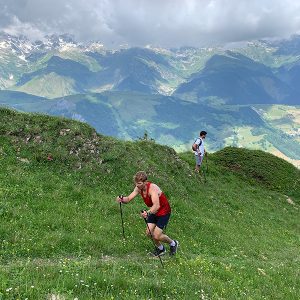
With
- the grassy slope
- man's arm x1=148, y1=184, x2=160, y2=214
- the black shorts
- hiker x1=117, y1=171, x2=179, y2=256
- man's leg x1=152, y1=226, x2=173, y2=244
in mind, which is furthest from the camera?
man's leg x1=152, y1=226, x2=173, y2=244

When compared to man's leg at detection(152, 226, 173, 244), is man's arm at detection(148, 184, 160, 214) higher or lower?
higher

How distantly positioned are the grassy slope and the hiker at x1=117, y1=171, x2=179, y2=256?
119cm

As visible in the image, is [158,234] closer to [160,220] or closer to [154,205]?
[160,220]

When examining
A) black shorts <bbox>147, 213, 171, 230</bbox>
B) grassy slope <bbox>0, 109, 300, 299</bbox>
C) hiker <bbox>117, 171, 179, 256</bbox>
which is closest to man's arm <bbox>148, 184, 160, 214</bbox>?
hiker <bbox>117, 171, 179, 256</bbox>

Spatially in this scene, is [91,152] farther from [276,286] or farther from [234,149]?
[234,149]

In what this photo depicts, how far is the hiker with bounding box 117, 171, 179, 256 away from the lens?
14.3m

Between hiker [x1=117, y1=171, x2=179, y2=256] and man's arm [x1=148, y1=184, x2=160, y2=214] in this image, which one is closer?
hiker [x1=117, y1=171, x2=179, y2=256]

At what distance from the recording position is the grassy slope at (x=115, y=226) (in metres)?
11.2

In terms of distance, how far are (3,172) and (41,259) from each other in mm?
9703

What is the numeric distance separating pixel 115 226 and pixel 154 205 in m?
5.57

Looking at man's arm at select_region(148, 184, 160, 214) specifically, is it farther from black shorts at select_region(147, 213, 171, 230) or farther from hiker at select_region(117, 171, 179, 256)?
black shorts at select_region(147, 213, 171, 230)

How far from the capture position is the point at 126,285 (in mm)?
10820

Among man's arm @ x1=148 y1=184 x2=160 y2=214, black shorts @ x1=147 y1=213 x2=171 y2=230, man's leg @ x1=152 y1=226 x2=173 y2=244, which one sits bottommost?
man's leg @ x1=152 y1=226 x2=173 y2=244

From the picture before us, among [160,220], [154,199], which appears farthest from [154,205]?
[160,220]
